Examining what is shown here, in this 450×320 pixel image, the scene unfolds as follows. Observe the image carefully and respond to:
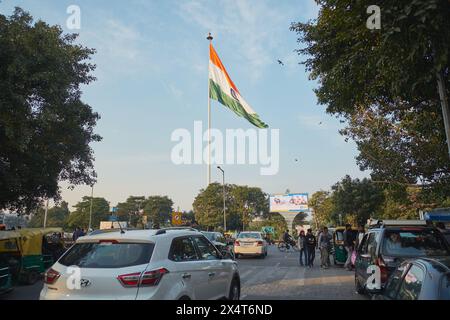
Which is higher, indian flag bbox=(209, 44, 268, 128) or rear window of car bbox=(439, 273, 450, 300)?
indian flag bbox=(209, 44, 268, 128)

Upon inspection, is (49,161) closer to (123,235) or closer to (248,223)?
(123,235)

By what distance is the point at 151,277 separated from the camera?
17.8 ft

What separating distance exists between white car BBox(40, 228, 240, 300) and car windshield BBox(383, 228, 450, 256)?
3865 millimetres

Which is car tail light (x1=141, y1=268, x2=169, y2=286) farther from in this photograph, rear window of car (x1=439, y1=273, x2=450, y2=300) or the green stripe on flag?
the green stripe on flag

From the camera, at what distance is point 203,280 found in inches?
260

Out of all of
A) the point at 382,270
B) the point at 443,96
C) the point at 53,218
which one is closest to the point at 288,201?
the point at 443,96

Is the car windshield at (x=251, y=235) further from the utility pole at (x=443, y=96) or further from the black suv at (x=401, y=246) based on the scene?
the utility pole at (x=443, y=96)

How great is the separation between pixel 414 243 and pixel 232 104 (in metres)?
22.5

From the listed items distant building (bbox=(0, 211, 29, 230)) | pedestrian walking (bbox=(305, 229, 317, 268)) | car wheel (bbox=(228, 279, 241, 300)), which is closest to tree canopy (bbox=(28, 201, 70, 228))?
distant building (bbox=(0, 211, 29, 230))

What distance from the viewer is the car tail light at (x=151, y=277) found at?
212 inches

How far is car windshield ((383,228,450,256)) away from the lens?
837 cm

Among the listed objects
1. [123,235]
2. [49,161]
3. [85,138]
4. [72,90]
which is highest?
[72,90]
